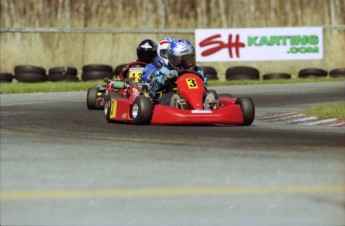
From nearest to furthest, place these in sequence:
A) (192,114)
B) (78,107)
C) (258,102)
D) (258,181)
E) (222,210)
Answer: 1. (222,210)
2. (258,181)
3. (192,114)
4. (78,107)
5. (258,102)

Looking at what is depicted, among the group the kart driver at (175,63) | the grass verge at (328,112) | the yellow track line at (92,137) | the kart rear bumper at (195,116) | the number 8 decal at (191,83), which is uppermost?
the kart driver at (175,63)

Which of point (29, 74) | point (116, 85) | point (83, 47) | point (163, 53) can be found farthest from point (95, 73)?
point (163, 53)

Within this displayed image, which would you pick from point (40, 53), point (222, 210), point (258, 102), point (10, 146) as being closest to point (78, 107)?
point (258, 102)

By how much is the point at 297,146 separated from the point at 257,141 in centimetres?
72

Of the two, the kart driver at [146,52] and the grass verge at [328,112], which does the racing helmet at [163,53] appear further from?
the grass verge at [328,112]

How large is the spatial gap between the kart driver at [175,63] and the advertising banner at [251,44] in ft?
48.4

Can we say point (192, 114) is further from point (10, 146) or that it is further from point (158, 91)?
point (10, 146)

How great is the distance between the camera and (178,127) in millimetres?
13008

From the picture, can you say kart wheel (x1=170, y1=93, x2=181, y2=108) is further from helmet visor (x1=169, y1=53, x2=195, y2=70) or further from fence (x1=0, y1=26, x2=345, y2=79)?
fence (x1=0, y1=26, x2=345, y2=79)

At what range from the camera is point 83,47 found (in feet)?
102

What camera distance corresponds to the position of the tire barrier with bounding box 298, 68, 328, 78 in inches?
1142

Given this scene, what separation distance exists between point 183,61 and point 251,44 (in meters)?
15.7

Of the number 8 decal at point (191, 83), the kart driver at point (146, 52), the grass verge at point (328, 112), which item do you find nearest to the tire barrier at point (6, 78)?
the kart driver at point (146, 52)

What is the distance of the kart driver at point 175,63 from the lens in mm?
13438
